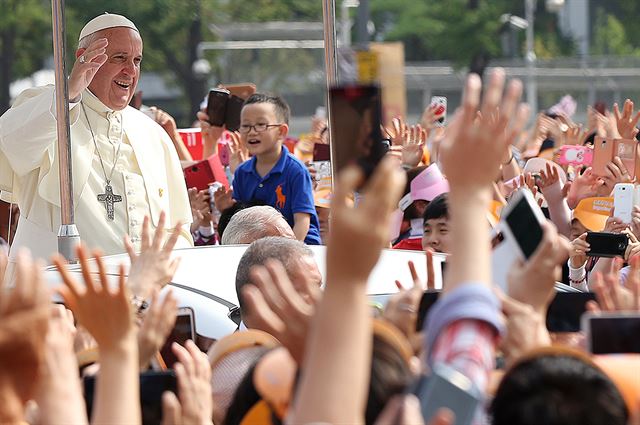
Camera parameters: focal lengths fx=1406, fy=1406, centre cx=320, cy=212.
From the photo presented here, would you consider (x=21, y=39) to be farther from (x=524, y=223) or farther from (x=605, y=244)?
(x=524, y=223)

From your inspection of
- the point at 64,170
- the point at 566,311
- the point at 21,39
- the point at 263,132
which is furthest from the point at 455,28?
the point at 566,311

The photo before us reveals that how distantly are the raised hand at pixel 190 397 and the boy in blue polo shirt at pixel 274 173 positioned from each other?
3.71 metres

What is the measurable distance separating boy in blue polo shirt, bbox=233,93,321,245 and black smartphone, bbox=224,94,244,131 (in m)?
1.22

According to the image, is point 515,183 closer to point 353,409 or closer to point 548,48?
point 353,409

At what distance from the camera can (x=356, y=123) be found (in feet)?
8.06

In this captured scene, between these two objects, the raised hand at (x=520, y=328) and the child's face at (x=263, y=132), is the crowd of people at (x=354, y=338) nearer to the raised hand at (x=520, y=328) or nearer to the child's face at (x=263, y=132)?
the raised hand at (x=520, y=328)

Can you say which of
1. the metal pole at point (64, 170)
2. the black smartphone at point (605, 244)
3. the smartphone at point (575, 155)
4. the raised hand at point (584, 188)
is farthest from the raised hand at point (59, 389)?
the smartphone at point (575, 155)

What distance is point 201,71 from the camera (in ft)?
129

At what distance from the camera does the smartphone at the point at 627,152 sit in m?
6.94

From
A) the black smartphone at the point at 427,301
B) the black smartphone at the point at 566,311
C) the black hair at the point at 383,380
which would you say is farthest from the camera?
the black smartphone at the point at 566,311

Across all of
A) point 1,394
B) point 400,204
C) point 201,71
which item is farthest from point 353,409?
point 201,71

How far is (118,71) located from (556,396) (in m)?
3.96

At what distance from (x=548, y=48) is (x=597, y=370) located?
4923cm

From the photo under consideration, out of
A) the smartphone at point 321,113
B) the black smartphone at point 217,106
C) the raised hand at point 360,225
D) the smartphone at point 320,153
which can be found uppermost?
the black smartphone at point 217,106
